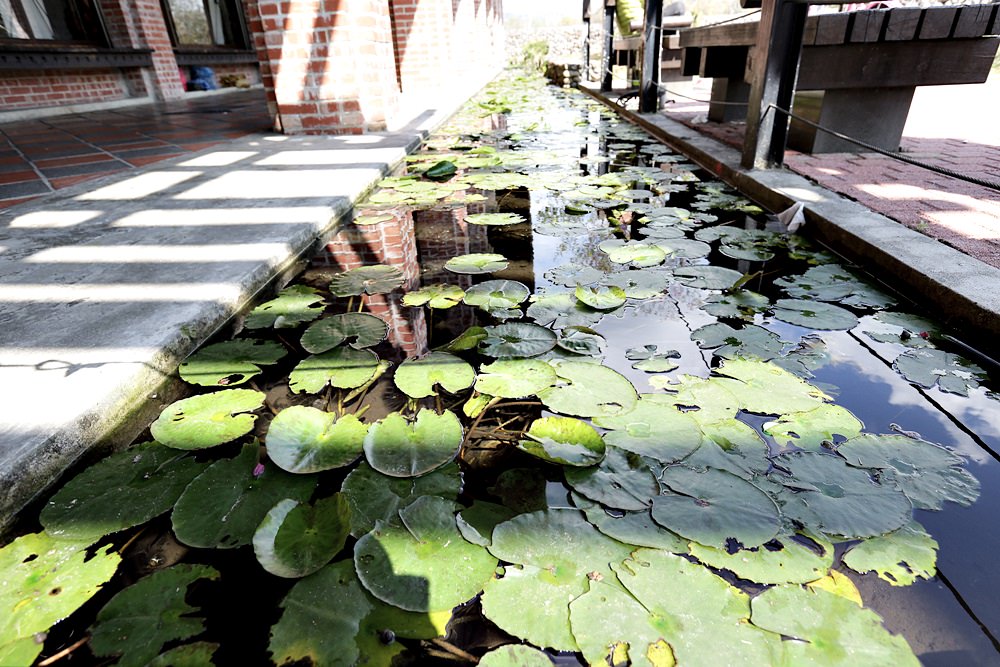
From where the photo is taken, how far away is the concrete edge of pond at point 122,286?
34.2 inches

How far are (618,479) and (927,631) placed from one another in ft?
1.33

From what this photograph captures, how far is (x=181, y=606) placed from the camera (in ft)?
2.17

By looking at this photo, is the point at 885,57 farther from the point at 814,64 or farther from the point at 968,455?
the point at 968,455

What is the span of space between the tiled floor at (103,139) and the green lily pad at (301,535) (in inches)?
85.4

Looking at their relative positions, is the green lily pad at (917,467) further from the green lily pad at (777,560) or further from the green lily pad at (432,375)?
the green lily pad at (432,375)

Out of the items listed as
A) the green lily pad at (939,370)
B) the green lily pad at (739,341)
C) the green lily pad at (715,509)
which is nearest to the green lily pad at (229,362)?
the green lily pad at (715,509)

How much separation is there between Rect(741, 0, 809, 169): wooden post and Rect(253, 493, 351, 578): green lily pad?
97.3 inches

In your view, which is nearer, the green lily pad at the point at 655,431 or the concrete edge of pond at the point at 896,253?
the green lily pad at the point at 655,431

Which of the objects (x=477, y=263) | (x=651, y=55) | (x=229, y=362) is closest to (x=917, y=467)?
(x=477, y=263)

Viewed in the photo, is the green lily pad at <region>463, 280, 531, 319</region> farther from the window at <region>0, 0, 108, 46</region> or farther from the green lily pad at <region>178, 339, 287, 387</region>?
the window at <region>0, 0, 108, 46</region>

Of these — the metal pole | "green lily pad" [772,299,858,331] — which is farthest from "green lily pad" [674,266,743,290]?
the metal pole

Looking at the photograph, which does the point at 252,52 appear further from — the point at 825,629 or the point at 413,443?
the point at 825,629

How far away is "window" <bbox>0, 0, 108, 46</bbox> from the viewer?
16.5ft

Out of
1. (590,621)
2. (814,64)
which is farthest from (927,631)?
(814,64)
